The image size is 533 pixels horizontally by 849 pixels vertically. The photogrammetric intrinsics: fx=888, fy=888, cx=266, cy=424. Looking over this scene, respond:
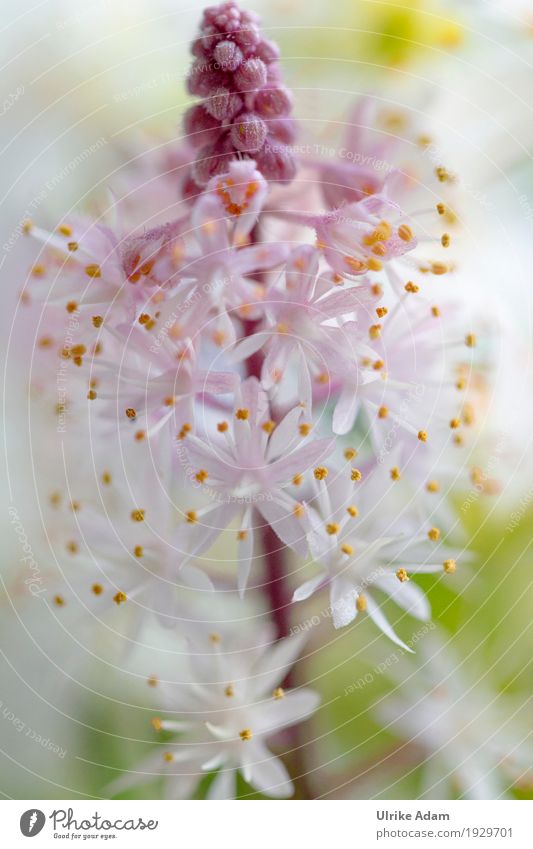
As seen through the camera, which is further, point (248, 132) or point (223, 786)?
point (223, 786)

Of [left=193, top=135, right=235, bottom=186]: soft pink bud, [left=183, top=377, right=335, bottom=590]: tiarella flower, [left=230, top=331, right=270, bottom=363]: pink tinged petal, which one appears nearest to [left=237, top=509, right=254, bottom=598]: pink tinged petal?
[left=183, top=377, right=335, bottom=590]: tiarella flower

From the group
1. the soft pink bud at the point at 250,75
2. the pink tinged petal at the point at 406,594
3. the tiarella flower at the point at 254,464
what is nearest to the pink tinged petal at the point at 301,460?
the tiarella flower at the point at 254,464

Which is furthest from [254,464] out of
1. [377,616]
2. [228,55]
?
[228,55]

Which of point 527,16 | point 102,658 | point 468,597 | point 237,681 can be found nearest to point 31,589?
point 102,658

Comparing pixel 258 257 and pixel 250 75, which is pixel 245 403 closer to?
pixel 258 257
